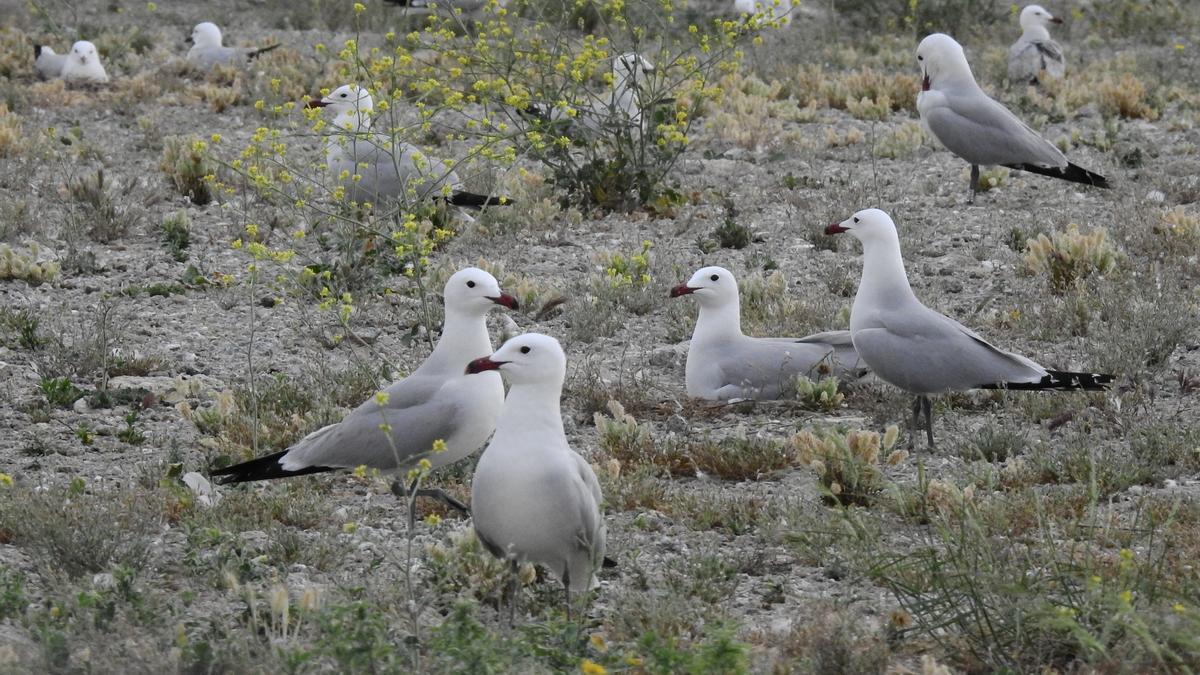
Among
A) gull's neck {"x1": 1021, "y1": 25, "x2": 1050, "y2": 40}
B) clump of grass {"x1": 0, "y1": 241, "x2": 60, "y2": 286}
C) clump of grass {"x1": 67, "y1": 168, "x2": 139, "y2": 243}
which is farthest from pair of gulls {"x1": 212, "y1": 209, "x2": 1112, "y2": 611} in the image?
gull's neck {"x1": 1021, "y1": 25, "x2": 1050, "y2": 40}

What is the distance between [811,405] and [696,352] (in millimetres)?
624

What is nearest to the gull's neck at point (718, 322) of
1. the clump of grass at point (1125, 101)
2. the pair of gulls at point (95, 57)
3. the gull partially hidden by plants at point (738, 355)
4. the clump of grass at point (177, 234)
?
the gull partially hidden by plants at point (738, 355)

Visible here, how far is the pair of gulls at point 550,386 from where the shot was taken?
15.9 ft

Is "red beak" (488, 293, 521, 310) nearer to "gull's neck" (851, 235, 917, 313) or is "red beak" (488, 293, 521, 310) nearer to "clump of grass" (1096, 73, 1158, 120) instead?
"gull's neck" (851, 235, 917, 313)

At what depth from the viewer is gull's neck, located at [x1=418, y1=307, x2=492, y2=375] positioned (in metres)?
6.05

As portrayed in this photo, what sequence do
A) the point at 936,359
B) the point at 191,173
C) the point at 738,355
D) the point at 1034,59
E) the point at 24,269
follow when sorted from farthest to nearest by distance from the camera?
the point at 1034,59 < the point at 191,173 < the point at 24,269 < the point at 738,355 < the point at 936,359

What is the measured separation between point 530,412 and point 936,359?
91.5 inches

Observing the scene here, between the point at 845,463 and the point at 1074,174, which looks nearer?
the point at 845,463

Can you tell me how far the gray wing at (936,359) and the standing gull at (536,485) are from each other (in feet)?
6.58

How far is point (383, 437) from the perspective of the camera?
5730 mm

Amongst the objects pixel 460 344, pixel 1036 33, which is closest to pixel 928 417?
pixel 460 344

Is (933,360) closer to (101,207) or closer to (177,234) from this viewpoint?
(177,234)

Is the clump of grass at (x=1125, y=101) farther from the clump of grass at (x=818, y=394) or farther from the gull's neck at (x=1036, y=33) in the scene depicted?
the clump of grass at (x=818, y=394)

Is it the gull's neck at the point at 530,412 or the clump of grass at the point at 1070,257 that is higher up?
the gull's neck at the point at 530,412
